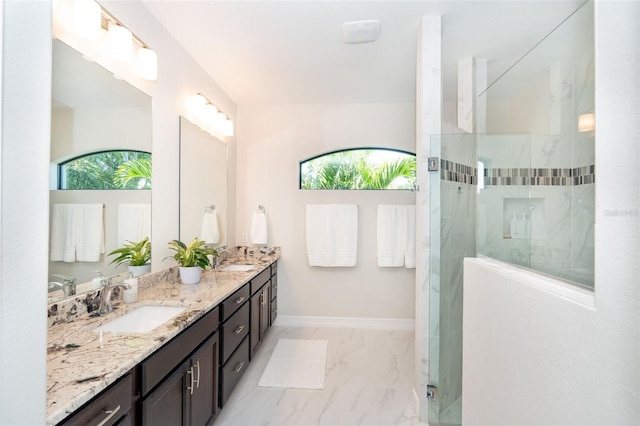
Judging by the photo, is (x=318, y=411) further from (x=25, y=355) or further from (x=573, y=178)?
(x=573, y=178)

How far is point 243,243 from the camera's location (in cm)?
355

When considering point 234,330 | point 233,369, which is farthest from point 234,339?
point 233,369

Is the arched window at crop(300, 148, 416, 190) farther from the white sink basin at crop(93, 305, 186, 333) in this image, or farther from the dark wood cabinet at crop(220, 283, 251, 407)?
the white sink basin at crop(93, 305, 186, 333)

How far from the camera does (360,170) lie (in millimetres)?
3562

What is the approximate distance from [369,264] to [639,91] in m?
3.03

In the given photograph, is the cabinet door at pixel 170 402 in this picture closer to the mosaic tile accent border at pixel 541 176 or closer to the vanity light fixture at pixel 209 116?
the mosaic tile accent border at pixel 541 176

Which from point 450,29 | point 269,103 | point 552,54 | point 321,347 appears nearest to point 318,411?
point 321,347

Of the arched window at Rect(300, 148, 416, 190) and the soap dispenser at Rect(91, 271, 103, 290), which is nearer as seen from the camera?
the soap dispenser at Rect(91, 271, 103, 290)

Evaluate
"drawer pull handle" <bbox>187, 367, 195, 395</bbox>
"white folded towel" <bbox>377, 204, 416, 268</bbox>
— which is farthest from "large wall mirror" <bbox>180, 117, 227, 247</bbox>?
"white folded towel" <bbox>377, 204, 416, 268</bbox>

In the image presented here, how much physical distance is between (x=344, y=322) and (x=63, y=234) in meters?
2.82

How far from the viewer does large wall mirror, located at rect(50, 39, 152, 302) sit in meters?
1.33

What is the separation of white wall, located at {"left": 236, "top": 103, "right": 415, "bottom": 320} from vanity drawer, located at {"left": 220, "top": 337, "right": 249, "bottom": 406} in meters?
1.27

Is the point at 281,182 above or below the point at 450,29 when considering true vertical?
below

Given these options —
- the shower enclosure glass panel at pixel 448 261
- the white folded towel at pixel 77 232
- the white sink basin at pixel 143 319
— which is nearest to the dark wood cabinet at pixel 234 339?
the white sink basin at pixel 143 319
